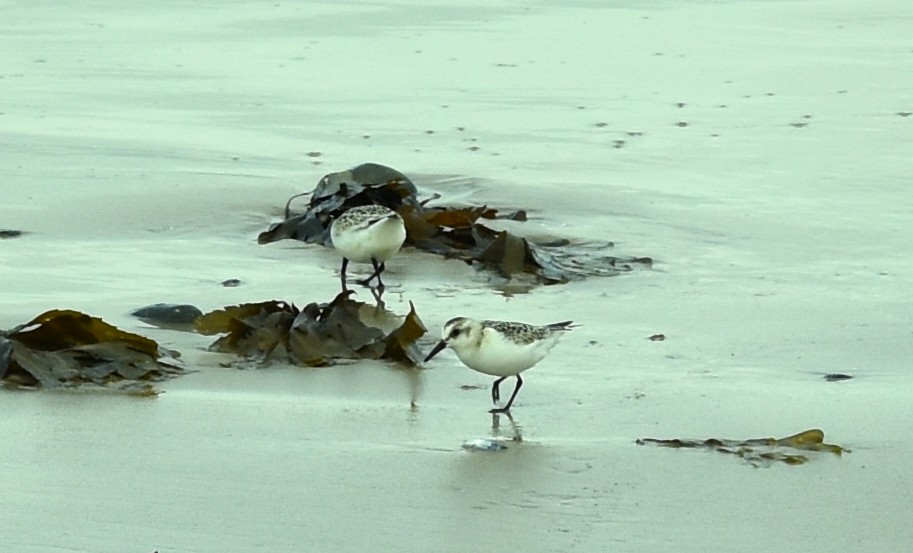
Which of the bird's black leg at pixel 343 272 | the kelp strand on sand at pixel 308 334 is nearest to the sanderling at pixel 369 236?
the bird's black leg at pixel 343 272

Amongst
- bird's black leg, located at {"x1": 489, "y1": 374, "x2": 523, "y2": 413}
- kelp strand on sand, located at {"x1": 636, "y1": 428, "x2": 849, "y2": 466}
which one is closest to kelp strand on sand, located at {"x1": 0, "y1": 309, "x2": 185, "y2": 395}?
bird's black leg, located at {"x1": 489, "y1": 374, "x2": 523, "y2": 413}

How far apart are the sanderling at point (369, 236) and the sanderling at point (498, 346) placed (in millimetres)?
1283

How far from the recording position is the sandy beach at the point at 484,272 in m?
3.97

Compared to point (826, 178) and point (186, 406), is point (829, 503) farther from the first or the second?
point (826, 178)

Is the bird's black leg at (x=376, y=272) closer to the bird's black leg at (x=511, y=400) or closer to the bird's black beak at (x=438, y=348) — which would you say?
the bird's black beak at (x=438, y=348)

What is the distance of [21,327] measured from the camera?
5.17m

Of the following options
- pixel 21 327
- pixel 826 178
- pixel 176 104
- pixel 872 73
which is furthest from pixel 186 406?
pixel 872 73

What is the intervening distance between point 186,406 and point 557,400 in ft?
3.54

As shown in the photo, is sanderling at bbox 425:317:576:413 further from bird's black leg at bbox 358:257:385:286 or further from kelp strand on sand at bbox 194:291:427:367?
bird's black leg at bbox 358:257:385:286

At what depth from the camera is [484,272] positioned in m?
6.63

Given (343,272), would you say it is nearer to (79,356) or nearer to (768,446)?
(79,356)

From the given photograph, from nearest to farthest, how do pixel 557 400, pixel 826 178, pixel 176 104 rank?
1. pixel 557 400
2. pixel 826 178
3. pixel 176 104

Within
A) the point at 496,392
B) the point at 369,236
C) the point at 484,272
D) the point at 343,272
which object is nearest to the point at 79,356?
the point at 496,392

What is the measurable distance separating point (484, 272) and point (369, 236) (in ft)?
1.93
